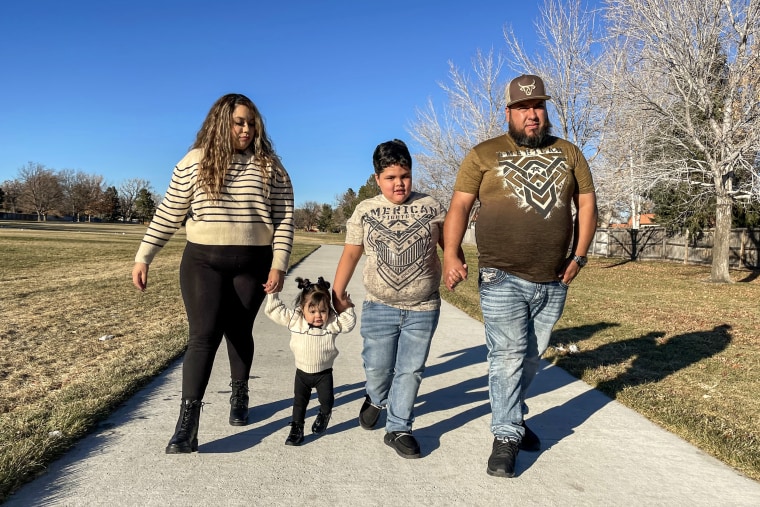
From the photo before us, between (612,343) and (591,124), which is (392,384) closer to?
(612,343)

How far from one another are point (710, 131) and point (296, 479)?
641 inches

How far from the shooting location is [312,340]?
3.29 meters

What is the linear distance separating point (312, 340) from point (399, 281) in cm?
62

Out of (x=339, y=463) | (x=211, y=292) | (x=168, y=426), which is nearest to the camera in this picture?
(x=339, y=463)

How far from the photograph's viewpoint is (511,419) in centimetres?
303

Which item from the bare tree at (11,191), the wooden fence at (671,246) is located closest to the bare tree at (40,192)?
the bare tree at (11,191)

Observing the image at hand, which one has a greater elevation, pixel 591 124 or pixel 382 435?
pixel 591 124

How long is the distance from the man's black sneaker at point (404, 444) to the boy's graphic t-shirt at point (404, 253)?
2.36 ft

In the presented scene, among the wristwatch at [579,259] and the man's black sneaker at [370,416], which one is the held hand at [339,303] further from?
the wristwatch at [579,259]

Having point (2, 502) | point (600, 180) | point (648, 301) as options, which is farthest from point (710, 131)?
point (2, 502)

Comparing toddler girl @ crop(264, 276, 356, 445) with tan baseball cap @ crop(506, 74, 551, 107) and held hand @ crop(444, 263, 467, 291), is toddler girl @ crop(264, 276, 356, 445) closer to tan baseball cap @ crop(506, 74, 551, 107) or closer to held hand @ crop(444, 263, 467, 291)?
held hand @ crop(444, 263, 467, 291)

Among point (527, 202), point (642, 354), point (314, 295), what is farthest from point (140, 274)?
point (642, 354)

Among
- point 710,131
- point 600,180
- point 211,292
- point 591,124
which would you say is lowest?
point 211,292

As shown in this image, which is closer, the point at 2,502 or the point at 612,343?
the point at 2,502
